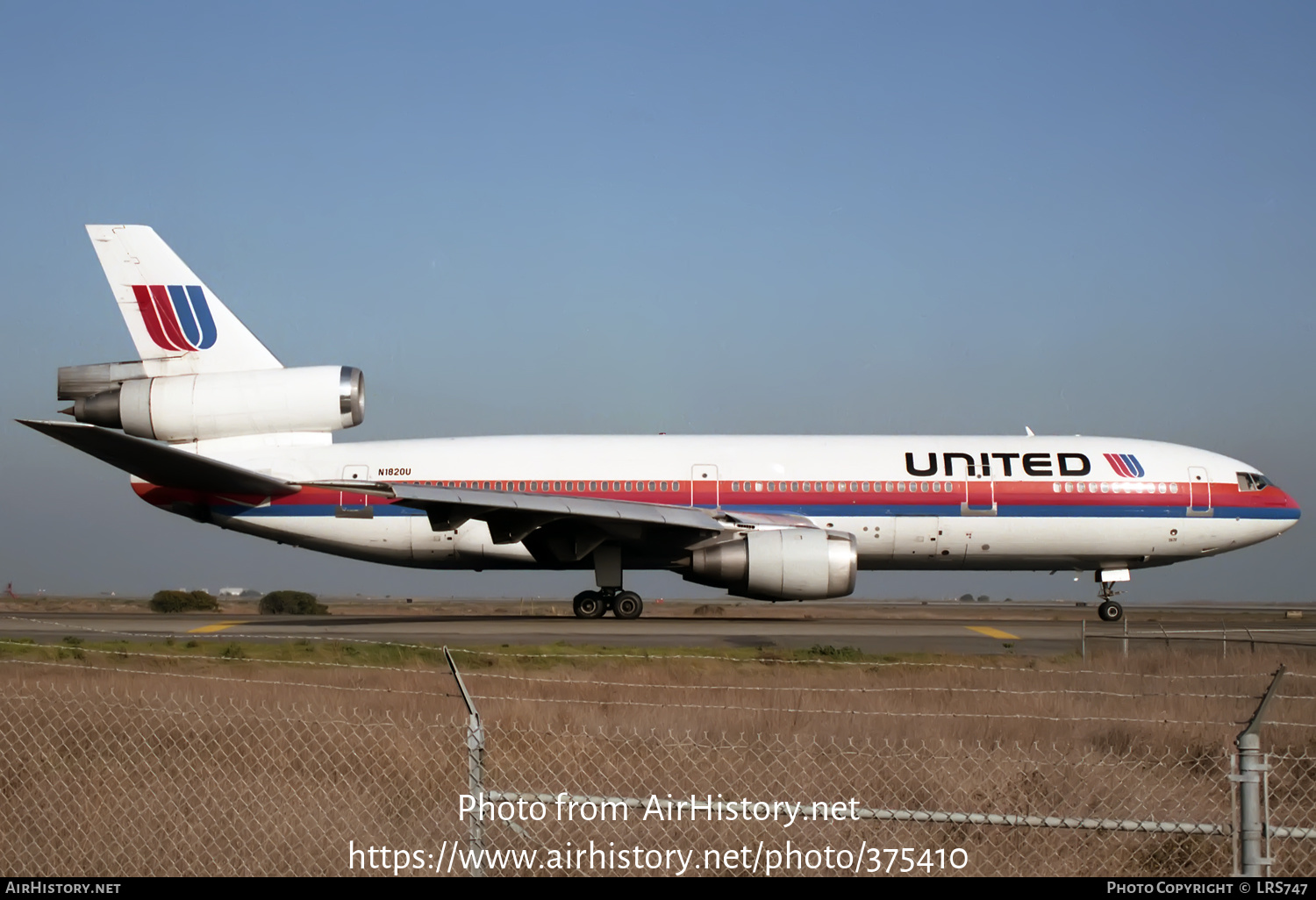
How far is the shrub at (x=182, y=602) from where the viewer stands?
3406 centimetres

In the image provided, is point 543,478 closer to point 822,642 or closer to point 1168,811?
point 822,642

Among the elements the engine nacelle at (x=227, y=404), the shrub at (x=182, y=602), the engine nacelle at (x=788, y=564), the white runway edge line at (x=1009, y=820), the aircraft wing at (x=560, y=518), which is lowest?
the shrub at (x=182, y=602)

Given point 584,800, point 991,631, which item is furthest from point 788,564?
point 584,800

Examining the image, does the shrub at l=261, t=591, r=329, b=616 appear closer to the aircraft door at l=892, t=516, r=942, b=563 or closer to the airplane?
the airplane

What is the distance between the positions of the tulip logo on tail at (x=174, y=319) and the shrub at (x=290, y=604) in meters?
10.2

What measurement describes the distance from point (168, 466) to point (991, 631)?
1521cm

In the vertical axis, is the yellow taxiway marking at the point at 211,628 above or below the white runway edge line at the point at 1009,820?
below

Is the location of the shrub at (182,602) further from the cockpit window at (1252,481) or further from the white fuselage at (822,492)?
the cockpit window at (1252,481)

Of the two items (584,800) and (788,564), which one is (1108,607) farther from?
(584,800)

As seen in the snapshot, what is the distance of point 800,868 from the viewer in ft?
21.1

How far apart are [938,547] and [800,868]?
18.4m

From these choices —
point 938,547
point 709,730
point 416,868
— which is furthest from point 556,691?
point 938,547

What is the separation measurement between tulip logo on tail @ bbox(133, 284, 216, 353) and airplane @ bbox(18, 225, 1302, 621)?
4 centimetres

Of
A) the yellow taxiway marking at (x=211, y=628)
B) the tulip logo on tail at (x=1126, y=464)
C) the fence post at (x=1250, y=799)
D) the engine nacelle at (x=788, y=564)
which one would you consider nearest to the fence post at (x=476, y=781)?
the fence post at (x=1250, y=799)
